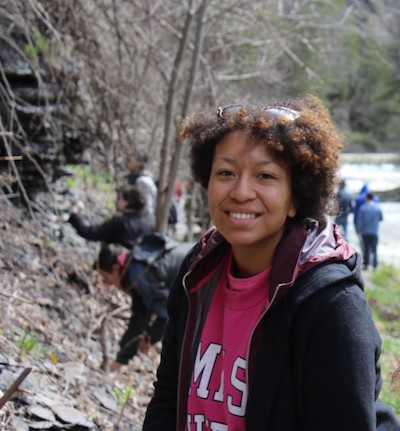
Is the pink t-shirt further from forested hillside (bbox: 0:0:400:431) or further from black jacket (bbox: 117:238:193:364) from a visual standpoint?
black jacket (bbox: 117:238:193:364)

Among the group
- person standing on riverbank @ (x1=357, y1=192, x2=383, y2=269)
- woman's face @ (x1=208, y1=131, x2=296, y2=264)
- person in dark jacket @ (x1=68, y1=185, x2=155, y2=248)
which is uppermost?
woman's face @ (x1=208, y1=131, x2=296, y2=264)

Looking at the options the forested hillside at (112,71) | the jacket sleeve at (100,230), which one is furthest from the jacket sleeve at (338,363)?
the jacket sleeve at (100,230)

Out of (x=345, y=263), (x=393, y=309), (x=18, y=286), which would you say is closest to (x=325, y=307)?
(x=345, y=263)

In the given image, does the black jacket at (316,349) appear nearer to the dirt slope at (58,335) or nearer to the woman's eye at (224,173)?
the woman's eye at (224,173)

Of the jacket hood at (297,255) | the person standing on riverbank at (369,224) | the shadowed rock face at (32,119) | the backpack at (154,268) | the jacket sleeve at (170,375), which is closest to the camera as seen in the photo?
the jacket hood at (297,255)

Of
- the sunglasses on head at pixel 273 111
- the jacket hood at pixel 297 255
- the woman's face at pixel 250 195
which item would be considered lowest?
the jacket hood at pixel 297 255

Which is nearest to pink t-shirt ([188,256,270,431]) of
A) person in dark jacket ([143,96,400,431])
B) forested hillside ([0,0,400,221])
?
person in dark jacket ([143,96,400,431])

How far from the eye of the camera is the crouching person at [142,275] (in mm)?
5145

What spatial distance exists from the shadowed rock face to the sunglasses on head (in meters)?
4.20

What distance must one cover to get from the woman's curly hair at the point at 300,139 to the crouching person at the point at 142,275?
10.3 feet

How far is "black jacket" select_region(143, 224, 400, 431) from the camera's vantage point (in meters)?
1.61

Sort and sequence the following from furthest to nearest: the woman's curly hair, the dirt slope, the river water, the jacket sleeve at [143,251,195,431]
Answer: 1. the river water
2. the dirt slope
3. the jacket sleeve at [143,251,195,431]
4. the woman's curly hair

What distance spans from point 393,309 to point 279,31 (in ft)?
14.0

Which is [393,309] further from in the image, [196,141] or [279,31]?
[196,141]
